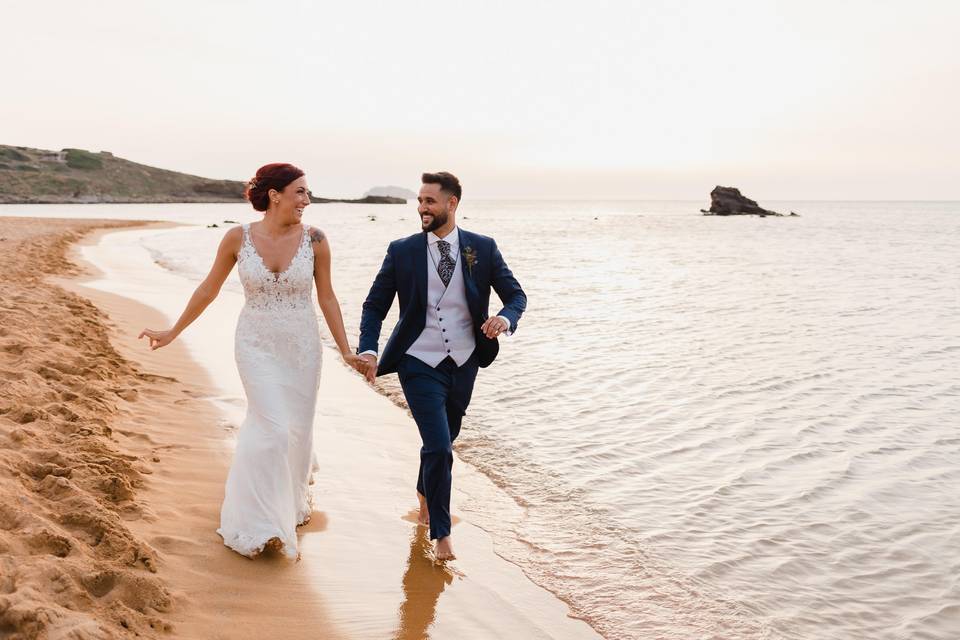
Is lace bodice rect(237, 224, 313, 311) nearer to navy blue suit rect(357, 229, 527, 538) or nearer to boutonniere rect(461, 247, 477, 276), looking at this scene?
navy blue suit rect(357, 229, 527, 538)

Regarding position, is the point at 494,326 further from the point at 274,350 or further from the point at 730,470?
the point at 730,470

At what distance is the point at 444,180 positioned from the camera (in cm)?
487

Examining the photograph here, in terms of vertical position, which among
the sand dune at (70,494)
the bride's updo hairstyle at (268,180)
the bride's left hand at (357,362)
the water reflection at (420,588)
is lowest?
the water reflection at (420,588)

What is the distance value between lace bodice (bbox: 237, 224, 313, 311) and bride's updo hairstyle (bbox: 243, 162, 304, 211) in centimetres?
23

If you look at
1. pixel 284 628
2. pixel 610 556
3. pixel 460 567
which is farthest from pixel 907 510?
pixel 284 628

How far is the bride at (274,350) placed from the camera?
178 inches

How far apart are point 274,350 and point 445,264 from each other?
1.23m

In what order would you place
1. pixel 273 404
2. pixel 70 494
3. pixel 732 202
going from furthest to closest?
1. pixel 732 202
2. pixel 273 404
3. pixel 70 494

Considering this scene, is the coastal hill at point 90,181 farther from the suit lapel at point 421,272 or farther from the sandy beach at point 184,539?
the suit lapel at point 421,272

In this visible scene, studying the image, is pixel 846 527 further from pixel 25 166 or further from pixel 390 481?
pixel 25 166

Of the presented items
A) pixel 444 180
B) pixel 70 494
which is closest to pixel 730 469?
pixel 444 180

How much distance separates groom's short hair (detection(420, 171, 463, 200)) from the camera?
485 centimetres

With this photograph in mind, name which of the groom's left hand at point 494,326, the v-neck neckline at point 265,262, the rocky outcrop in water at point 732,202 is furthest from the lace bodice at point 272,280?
the rocky outcrop in water at point 732,202

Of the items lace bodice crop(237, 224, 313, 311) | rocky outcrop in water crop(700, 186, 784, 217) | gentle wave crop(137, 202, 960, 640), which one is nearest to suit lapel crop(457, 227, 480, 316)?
lace bodice crop(237, 224, 313, 311)
